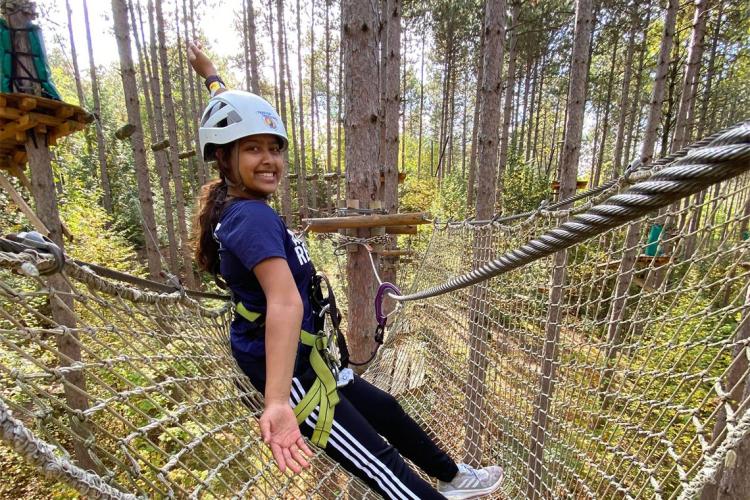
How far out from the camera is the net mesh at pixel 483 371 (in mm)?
794

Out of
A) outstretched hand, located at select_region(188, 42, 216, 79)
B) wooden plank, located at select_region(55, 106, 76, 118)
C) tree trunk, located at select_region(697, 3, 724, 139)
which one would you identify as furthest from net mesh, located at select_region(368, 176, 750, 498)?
tree trunk, located at select_region(697, 3, 724, 139)

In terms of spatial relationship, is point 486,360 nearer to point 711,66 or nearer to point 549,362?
point 549,362

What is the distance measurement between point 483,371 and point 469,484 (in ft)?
3.00

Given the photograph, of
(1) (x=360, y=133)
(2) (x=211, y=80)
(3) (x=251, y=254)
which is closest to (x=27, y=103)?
(2) (x=211, y=80)

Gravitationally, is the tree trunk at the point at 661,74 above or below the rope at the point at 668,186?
above

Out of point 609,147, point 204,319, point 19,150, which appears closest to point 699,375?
point 204,319

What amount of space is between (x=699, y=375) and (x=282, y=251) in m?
1.04

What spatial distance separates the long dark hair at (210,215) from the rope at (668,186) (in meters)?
0.92

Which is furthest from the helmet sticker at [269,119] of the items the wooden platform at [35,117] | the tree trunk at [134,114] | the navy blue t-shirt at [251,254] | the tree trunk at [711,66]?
the tree trunk at [711,66]

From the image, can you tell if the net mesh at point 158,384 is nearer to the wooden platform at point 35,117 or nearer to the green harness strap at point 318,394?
the green harness strap at point 318,394

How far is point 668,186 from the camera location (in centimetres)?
58

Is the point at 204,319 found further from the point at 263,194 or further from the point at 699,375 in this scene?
the point at 699,375

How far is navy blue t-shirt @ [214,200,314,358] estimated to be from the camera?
0.96 metres

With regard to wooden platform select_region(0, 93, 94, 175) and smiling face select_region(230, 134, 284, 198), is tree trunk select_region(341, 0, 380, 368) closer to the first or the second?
smiling face select_region(230, 134, 284, 198)
